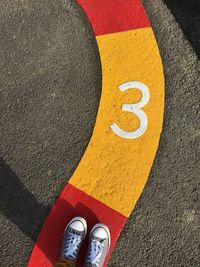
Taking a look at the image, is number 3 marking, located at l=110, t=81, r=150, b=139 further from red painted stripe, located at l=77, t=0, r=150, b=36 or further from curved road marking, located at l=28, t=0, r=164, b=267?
red painted stripe, located at l=77, t=0, r=150, b=36

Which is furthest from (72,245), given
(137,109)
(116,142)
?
(137,109)

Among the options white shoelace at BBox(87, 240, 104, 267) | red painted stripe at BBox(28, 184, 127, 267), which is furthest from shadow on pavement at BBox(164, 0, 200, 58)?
white shoelace at BBox(87, 240, 104, 267)

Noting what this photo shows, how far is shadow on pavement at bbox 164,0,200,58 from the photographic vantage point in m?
3.79

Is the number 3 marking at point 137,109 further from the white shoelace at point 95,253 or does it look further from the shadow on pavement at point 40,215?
the white shoelace at point 95,253

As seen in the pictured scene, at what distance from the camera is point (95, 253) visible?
3.40 metres

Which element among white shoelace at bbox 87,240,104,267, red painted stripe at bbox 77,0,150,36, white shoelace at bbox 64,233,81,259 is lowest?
white shoelace at bbox 87,240,104,267

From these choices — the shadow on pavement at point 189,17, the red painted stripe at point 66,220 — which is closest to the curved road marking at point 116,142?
the red painted stripe at point 66,220

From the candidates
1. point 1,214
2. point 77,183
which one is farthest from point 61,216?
point 1,214

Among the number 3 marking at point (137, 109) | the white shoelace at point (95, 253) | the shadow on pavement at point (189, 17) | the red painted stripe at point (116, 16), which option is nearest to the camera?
the white shoelace at point (95, 253)

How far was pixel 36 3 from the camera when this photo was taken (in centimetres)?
407

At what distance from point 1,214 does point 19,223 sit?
0.19 m

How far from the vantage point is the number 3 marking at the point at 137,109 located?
3635 millimetres

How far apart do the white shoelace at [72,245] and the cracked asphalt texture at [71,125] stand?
Result: 311 millimetres

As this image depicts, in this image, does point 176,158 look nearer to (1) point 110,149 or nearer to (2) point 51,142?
(1) point 110,149
